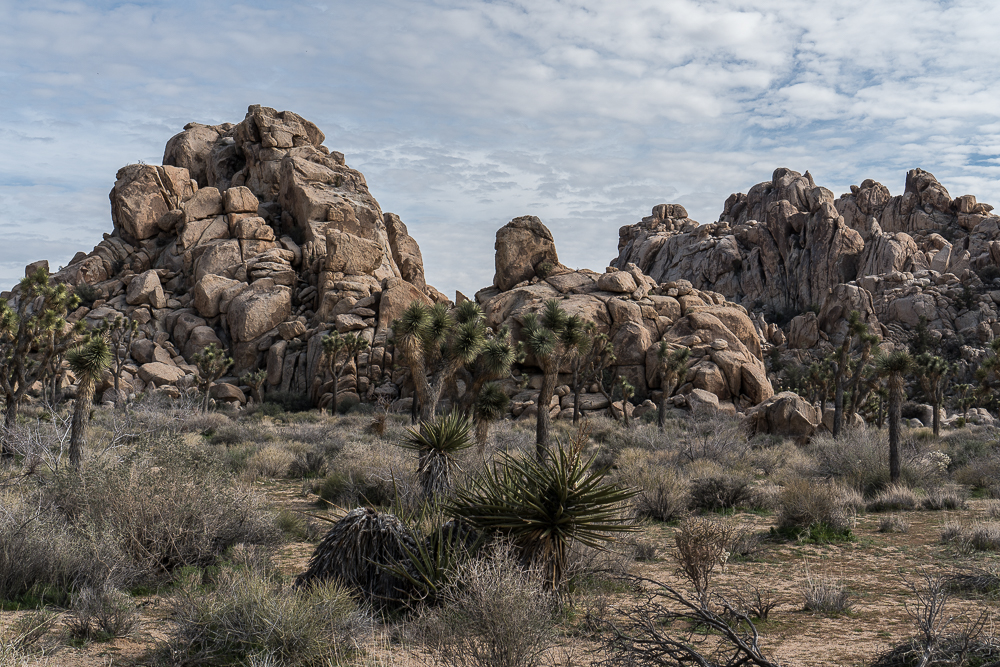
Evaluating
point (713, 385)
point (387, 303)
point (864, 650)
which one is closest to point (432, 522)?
point (864, 650)

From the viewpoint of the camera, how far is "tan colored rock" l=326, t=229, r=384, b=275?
48966mm

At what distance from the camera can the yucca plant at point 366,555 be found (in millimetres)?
6648

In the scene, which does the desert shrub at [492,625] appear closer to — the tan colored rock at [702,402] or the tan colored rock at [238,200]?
the tan colored rock at [702,402]

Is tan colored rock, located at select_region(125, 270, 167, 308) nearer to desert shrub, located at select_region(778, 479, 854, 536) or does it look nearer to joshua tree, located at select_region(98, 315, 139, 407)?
joshua tree, located at select_region(98, 315, 139, 407)

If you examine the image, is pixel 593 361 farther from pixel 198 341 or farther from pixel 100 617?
pixel 100 617

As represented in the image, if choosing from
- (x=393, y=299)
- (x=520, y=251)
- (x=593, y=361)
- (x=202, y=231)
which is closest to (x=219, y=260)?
(x=202, y=231)

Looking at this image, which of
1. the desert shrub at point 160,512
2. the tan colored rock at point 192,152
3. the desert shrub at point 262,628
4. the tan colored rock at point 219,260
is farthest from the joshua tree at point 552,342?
the tan colored rock at point 192,152

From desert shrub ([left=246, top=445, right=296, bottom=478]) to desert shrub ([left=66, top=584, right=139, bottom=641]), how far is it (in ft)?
35.2

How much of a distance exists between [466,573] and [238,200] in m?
53.2

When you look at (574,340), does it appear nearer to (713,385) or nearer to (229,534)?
(229,534)

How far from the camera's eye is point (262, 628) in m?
5.34

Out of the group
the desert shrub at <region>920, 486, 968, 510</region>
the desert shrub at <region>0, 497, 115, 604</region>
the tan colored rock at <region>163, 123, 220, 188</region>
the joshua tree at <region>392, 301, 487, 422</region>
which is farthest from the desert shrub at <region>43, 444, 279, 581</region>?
the tan colored rock at <region>163, 123, 220, 188</region>

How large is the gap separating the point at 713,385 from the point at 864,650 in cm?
3677

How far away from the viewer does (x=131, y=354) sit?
4466cm
